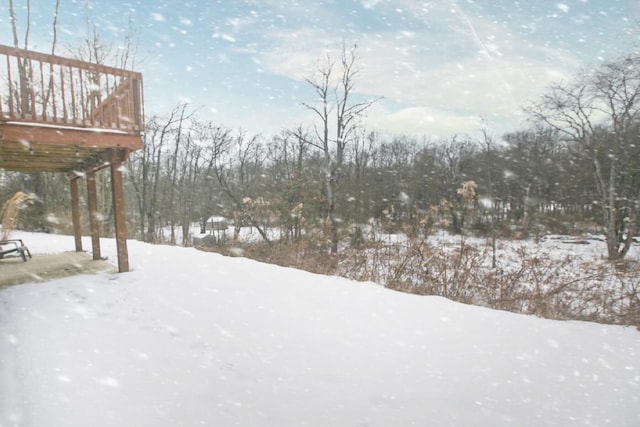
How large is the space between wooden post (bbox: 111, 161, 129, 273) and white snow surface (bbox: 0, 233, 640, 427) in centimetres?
61

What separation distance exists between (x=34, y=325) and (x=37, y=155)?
3869mm

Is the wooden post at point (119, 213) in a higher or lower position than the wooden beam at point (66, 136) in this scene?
lower

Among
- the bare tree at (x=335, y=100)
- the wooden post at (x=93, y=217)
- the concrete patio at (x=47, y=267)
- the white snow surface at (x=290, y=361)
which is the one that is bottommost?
the white snow surface at (x=290, y=361)

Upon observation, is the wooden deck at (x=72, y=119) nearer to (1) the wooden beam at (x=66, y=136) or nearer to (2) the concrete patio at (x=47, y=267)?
(1) the wooden beam at (x=66, y=136)

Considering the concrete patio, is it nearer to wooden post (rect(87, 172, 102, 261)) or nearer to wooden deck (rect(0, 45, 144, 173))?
wooden post (rect(87, 172, 102, 261))

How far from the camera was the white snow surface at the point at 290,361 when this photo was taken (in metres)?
2.55

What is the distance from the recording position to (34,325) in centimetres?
387

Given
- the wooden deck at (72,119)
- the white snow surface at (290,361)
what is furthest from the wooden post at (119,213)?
the white snow surface at (290,361)

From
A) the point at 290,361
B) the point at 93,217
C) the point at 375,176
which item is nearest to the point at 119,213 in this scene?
the point at 93,217

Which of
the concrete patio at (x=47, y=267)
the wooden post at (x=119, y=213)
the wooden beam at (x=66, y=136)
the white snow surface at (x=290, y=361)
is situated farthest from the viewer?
the wooden post at (x=119, y=213)

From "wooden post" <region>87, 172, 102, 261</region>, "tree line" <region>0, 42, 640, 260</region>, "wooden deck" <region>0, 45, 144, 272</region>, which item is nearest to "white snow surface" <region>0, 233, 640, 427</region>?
"wooden post" <region>87, 172, 102, 261</region>

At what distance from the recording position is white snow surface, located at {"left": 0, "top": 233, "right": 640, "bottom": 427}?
100 inches

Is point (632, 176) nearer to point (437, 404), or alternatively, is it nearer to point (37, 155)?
point (437, 404)

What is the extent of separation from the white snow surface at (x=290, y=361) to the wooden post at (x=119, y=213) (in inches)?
23.9
